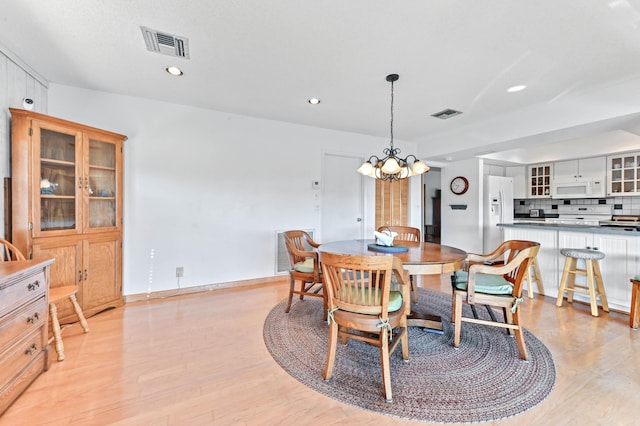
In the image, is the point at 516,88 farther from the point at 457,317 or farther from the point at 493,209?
the point at 493,209

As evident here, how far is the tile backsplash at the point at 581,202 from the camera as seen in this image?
5.21 m

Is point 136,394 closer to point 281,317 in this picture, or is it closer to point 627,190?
point 281,317

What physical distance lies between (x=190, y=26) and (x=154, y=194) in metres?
2.21

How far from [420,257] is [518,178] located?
5745 mm

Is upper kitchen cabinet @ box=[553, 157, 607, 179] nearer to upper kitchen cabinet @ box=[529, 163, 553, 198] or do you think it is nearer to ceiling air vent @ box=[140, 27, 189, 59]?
upper kitchen cabinet @ box=[529, 163, 553, 198]

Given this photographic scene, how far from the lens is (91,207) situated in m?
3.01

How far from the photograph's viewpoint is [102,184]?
10.3 feet

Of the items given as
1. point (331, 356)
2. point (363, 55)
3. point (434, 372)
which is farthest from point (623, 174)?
point (331, 356)

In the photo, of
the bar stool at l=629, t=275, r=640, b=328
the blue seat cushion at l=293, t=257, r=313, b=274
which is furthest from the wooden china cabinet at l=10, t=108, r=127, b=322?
the bar stool at l=629, t=275, r=640, b=328

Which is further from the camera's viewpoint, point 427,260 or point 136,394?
point 427,260

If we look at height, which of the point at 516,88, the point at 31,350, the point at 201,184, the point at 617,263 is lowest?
the point at 31,350

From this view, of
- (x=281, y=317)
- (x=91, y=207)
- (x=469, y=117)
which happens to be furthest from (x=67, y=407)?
(x=469, y=117)

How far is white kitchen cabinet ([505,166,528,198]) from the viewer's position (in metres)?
6.48

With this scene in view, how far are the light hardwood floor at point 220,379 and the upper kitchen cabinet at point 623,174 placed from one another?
3.49 metres
